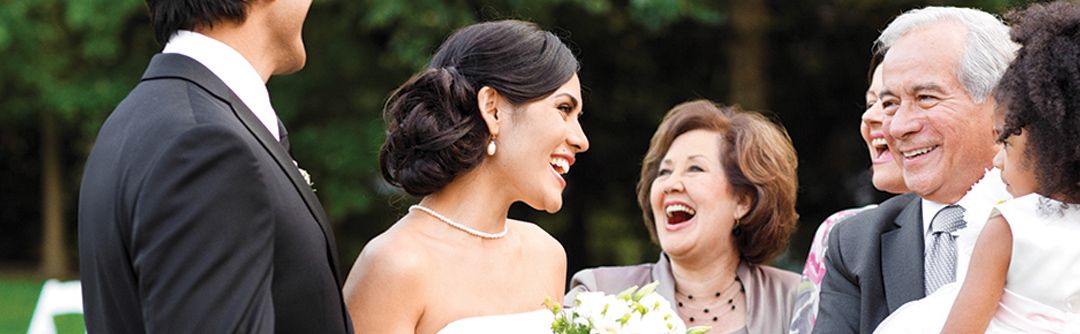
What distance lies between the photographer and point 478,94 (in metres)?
3.74

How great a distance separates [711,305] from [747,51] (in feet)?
32.3

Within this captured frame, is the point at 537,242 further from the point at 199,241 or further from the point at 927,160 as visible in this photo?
the point at 199,241

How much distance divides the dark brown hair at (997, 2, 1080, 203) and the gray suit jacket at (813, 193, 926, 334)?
2.51 feet

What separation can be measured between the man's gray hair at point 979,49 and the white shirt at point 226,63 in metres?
2.25

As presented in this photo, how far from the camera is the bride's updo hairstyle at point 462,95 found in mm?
3727

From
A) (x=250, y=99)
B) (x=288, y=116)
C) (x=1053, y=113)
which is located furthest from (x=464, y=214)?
(x=288, y=116)

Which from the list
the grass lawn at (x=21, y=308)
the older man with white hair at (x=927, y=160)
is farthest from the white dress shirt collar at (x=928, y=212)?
the grass lawn at (x=21, y=308)

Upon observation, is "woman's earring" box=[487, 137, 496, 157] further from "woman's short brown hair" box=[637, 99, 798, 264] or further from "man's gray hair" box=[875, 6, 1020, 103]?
"woman's short brown hair" box=[637, 99, 798, 264]

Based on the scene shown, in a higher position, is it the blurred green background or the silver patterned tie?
the silver patterned tie

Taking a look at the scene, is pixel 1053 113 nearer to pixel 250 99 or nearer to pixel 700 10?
pixel 250 99

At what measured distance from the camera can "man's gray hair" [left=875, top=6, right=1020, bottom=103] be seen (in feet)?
12.9

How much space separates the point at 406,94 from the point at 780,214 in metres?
2.10

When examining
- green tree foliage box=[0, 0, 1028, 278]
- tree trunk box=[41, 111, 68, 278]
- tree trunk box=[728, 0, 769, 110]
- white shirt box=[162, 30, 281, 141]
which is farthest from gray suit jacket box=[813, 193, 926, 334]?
tree trunk box=[41, 111, 68, 278]

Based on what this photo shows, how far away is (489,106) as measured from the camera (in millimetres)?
3756
